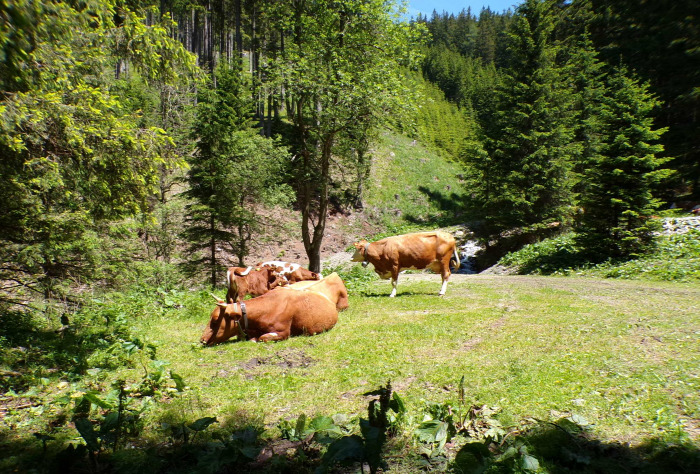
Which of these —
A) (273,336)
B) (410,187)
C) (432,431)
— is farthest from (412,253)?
(410,187)

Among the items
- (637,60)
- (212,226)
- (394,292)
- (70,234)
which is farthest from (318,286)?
(637,60)

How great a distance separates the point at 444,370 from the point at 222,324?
421 centimetres

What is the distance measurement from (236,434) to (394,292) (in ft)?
24.9

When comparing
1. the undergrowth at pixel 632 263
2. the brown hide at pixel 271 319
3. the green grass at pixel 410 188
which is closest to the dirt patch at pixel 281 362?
the brown hide at pixel 271 319

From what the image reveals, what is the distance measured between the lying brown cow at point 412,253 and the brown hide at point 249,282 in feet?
9.22

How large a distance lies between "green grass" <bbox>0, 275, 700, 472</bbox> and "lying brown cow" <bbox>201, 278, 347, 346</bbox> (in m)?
0.29

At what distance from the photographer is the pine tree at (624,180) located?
16.1 m

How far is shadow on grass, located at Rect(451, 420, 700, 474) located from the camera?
3.35 m

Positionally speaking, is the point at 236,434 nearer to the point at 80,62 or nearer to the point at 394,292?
the point at 80,62

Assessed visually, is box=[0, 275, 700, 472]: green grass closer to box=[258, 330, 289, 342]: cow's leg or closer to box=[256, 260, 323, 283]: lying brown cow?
box=[258, 330, 289, 342]: cow's leg

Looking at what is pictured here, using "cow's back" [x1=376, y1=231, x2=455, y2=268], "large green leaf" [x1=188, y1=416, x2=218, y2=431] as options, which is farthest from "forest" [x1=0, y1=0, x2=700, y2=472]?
"cow's back" [x1=376, y1=231, x2=455, y2=268]

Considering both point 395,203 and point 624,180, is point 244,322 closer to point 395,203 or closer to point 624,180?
point 624,180

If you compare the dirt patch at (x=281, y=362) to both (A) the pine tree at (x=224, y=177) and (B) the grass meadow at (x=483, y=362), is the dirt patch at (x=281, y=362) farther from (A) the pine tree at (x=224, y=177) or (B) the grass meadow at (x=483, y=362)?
(A) the pine tree at (x=224, y=177)

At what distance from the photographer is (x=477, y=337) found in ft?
23.9
